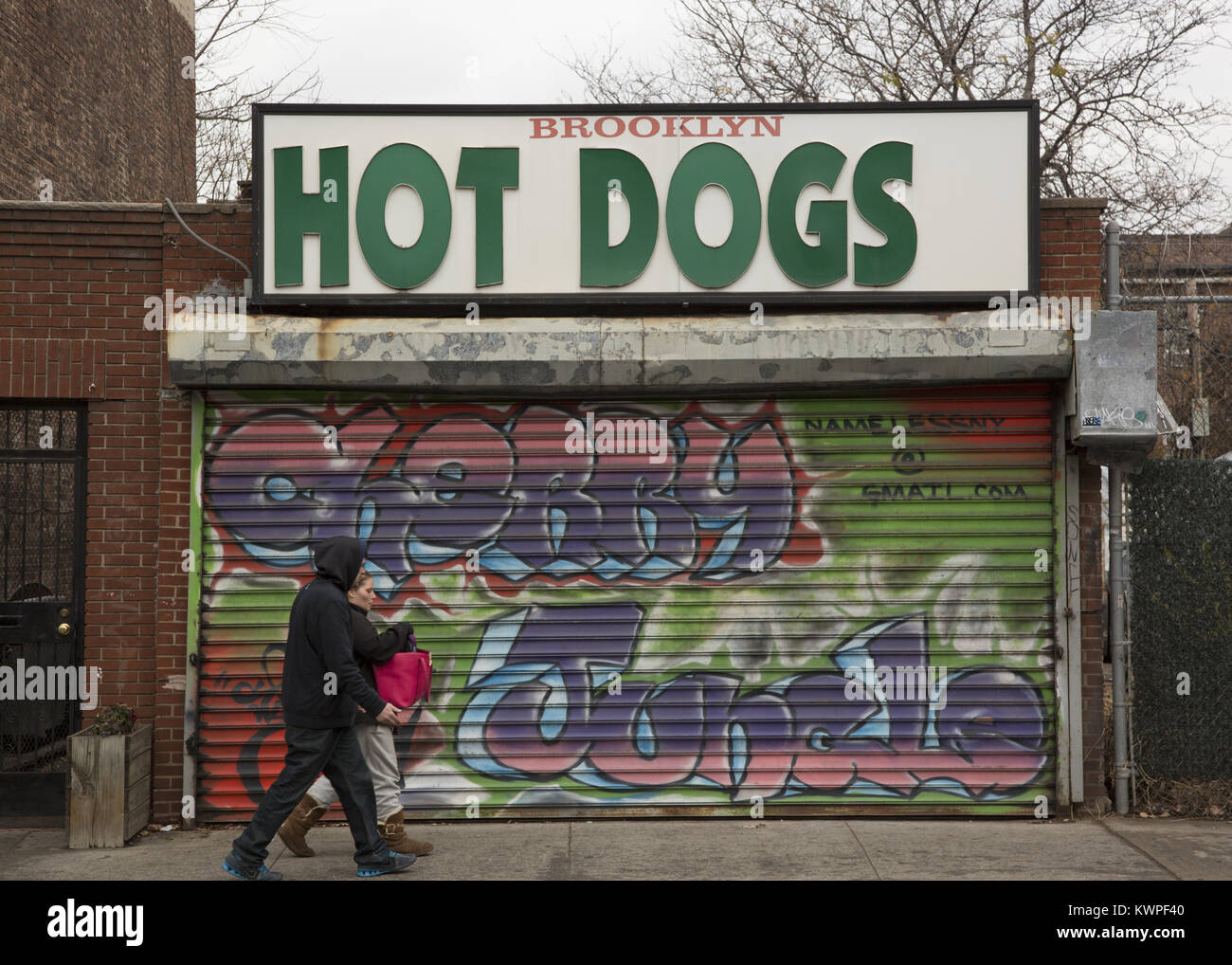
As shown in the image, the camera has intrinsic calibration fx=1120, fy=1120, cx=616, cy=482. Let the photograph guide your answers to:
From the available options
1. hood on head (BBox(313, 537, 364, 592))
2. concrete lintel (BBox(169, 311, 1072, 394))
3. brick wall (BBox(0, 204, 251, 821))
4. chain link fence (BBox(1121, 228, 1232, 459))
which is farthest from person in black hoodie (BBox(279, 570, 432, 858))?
chain link fence (BBox(1121, 228, 1232, 459))

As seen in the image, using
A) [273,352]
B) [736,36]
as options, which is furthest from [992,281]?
[736,36]

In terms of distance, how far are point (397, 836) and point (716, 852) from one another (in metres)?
1.84

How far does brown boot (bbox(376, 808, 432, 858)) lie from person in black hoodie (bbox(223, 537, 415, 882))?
0.24 meters

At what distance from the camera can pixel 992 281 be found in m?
7.19

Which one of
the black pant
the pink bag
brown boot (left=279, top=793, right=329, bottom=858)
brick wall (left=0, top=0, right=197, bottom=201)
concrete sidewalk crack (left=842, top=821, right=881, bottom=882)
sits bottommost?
concrete sidewalk crack (left=842, top=821, right=881, bottom=882)

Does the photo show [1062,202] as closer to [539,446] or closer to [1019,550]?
[1019,550]

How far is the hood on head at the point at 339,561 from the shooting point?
239 inches

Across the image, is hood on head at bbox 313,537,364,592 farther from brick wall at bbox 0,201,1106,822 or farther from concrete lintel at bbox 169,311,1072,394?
brick wall at bbox 0,201,1106,822

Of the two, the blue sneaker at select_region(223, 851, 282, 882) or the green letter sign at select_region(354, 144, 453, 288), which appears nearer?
the blue sneaker at select_region(223, 851, 282, 882)

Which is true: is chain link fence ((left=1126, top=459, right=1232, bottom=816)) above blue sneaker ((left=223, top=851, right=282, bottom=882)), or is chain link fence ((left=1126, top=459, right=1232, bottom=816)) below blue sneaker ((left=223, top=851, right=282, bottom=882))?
above

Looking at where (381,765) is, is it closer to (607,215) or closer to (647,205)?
(607,215)

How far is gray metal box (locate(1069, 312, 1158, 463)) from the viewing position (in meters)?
6.89

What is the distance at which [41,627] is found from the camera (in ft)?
23.9

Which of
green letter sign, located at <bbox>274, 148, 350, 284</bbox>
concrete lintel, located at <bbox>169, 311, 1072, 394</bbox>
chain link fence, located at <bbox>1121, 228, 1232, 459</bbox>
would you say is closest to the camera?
concrete lintel, located at <bbox>169, 311, 1072, 394</bbox>
